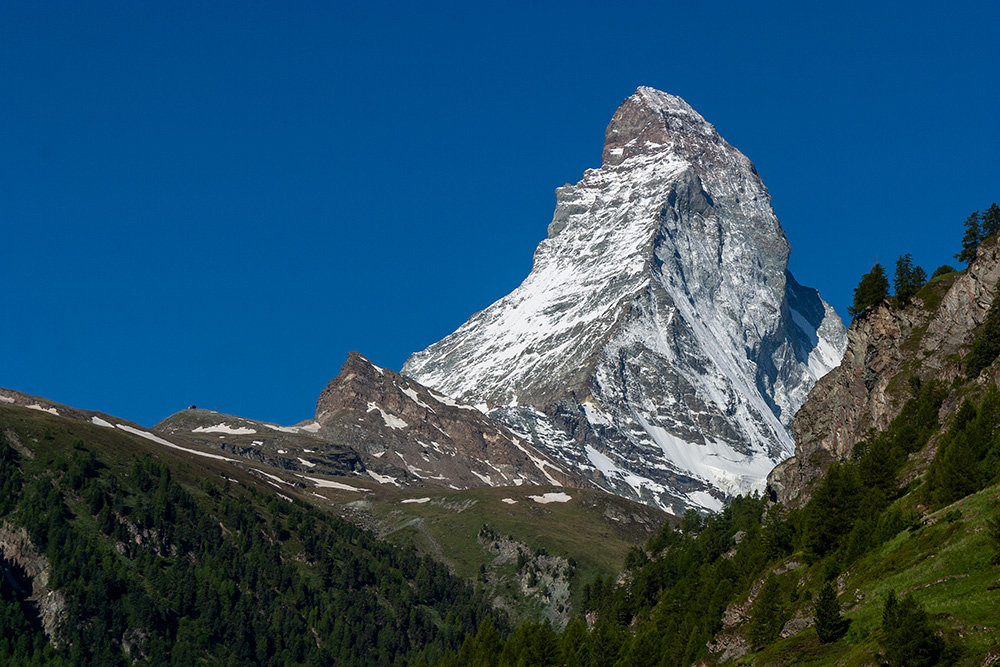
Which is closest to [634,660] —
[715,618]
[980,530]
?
[715,618]

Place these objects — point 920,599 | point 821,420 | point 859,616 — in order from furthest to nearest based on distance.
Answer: point 821,420 → point 859,616 → point 920,599

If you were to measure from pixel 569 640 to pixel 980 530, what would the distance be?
6853cm

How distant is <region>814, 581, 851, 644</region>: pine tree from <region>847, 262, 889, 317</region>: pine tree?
66.5 m

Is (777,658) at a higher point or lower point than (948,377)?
lower

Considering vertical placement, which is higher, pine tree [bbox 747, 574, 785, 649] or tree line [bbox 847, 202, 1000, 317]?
tree line [bbox 847, 202, 1000, 317]

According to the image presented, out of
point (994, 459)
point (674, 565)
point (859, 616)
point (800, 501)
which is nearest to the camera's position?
point (859, 616)

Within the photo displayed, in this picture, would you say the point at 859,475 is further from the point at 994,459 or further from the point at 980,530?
the point at 980,530

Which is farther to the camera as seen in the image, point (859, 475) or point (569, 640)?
point (569, 640)

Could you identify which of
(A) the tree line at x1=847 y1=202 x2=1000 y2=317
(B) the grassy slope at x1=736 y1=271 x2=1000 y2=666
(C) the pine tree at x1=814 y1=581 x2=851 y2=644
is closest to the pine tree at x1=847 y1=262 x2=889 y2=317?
(A) the tree line at x1=847 y1=202 x2=1000 y2=317

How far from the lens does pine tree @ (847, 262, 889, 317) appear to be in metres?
127

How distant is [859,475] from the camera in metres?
96.6

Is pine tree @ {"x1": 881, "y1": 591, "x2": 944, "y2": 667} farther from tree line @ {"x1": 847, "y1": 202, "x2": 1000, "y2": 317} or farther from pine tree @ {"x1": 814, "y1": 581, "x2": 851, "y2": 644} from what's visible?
tree line @ {"x1": 847, "y1": 202, "x2": 1000, "y2": 317}

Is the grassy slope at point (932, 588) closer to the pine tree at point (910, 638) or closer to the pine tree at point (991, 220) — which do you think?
the pine tree at point (910, 638)

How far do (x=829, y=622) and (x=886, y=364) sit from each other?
59796 mm
